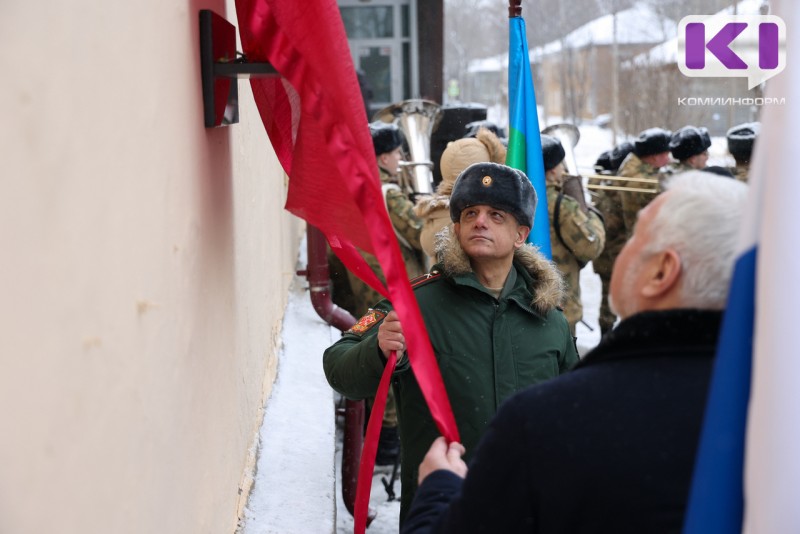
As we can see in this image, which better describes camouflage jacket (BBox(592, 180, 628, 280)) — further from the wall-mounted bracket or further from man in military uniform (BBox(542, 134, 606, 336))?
the wall-mounted bracket

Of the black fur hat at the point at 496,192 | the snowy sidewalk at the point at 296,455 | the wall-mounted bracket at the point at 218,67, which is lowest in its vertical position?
the snowy sidewalk at the point at 296,455

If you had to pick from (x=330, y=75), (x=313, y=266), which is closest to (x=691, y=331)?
(x=330, y=75)

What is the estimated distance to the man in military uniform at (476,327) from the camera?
104 inches

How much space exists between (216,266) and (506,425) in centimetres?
125

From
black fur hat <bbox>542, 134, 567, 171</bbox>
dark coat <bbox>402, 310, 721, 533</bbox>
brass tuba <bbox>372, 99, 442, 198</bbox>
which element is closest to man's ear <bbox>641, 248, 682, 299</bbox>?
dark coat <bbox>402, 310, 721, 533</bbox>

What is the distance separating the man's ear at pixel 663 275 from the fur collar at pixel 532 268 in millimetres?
1195

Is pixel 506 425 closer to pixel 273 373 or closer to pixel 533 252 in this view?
pixel 533 252

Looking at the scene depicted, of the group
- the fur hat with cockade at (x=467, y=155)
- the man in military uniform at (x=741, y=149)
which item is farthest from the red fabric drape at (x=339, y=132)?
the man in military uniform at (x=741, y=149)

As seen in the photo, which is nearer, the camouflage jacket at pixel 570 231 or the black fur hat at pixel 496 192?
the black fur hat at pixel 496 192

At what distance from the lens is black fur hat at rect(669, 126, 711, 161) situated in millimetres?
9211

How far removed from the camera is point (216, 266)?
2.53 meters

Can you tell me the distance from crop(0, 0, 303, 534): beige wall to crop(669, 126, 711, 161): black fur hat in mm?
7378

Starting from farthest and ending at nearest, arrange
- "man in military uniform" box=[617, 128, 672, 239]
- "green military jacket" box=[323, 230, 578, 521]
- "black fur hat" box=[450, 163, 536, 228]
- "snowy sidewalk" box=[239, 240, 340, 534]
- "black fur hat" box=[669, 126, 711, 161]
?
"man in military uniform" box=[617, 128, 672, 239] < "black fur hat" box=[669, 126, 711, 161] < "snowy sidewalk" box=[239, 240, 340, 534] < "black fur hat" box=[450, 163, 536, 228] < "green military jacket" box=[323, 230, 578, 521]

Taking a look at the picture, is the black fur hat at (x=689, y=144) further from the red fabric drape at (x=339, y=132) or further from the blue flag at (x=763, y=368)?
the blue flag at (x=763, y=368)
